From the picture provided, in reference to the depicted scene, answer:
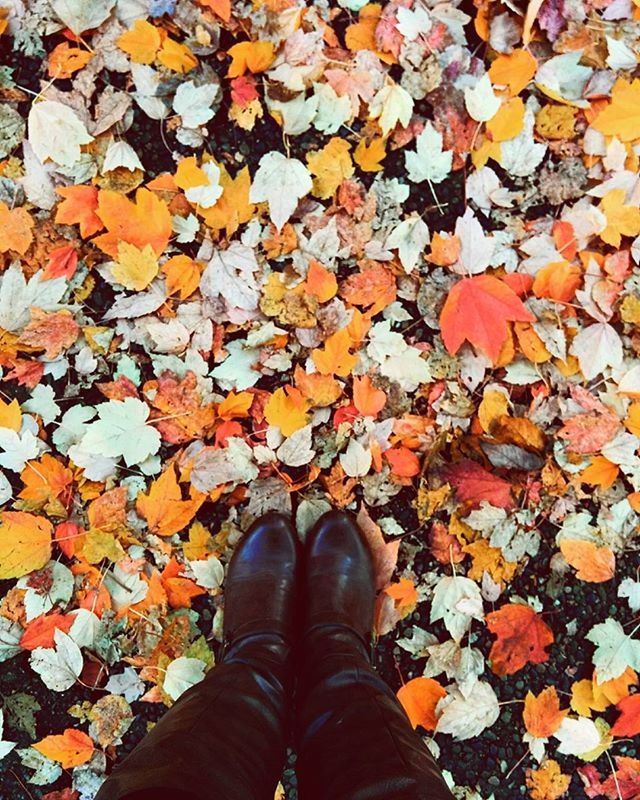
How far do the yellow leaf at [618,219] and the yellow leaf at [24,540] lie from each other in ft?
4.76

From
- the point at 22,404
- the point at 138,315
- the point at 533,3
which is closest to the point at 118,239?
the point at 138,315

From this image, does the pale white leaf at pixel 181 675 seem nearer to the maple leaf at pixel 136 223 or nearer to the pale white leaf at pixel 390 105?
the maple leaf at pixel 136 223

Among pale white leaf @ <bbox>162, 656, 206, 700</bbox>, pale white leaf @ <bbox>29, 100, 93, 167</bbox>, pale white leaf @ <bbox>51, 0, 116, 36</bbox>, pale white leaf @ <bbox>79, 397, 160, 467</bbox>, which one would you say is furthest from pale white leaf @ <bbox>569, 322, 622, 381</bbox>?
pale white leaf @ <bbox>51, 0, 116, 36</bbox>

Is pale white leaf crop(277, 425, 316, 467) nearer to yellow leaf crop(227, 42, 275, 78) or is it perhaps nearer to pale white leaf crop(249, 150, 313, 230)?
pale white leaf crop(249, 150, 313, 230)

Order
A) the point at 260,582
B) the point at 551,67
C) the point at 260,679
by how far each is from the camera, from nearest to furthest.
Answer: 1. the point at 260,679
2. the point at 260,582
3. the point at 551,67

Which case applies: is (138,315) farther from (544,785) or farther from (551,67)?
(544,785)

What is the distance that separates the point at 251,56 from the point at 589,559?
140cm

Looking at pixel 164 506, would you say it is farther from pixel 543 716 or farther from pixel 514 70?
pixel 514 70

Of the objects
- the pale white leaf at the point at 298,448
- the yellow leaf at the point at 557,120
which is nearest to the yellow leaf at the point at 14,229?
the pale white leaf at the point at 298,448

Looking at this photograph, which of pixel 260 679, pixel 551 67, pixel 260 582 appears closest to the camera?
pixel 260 679

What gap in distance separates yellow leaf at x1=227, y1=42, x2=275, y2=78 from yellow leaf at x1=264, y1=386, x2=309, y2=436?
76cm

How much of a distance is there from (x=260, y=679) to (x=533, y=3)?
159 centimetres

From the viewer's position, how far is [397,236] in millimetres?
1562

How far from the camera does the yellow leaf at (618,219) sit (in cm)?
156
